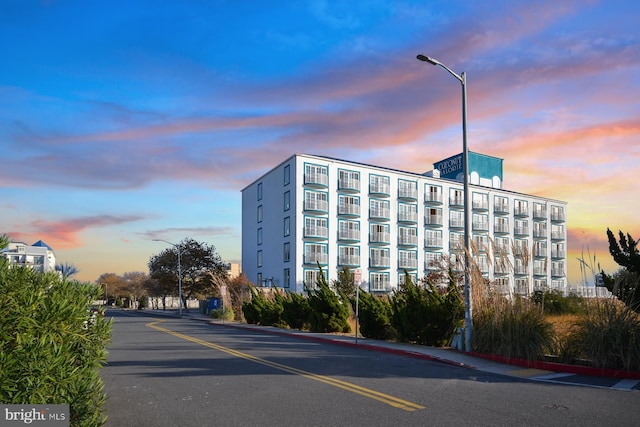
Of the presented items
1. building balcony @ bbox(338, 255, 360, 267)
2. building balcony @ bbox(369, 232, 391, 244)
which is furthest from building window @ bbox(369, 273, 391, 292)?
building balcony @ bbox(369, 232, 391, 244)

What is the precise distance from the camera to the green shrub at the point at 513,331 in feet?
43.2

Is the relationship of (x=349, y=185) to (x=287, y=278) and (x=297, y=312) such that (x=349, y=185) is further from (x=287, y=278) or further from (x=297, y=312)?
(x=297, y=312)

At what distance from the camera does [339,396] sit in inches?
364

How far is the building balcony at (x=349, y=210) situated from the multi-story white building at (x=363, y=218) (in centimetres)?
12

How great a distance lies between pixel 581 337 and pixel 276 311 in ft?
74.8

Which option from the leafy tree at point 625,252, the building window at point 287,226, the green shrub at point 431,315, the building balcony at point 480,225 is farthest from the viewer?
the building balcony at point 480,225

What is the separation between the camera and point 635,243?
1543 cm

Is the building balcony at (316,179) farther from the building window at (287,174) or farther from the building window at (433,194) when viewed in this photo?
the building window at (433,194)

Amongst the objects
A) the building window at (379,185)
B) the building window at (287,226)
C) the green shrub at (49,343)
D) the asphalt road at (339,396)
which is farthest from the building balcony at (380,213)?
the green shrub at (49,343)

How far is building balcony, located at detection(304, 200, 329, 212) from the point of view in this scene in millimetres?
58438

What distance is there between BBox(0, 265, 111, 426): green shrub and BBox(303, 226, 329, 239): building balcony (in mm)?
51783

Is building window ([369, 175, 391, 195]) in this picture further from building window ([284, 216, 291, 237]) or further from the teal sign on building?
the teal sign on building

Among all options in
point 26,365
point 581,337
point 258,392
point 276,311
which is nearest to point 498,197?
point 276,311

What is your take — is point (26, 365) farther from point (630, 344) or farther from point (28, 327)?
point (630, 344)
